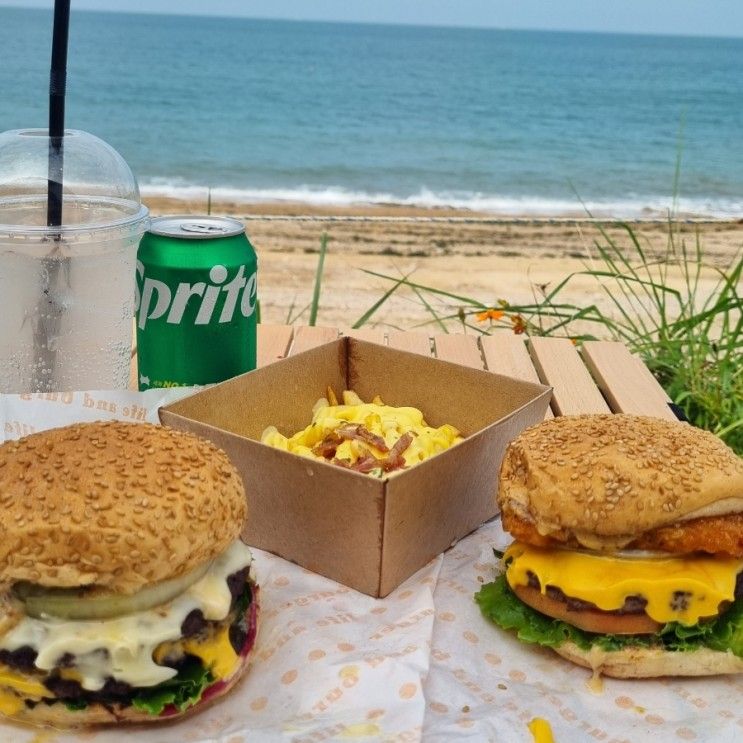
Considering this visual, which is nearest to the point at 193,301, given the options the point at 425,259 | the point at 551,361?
the point at 551,361

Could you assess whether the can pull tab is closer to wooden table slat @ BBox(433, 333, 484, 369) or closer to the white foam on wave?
wooden table slat @ BBox(433, 333, 484, 369)

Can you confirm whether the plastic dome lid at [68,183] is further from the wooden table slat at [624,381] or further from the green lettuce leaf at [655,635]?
the wooden table slat at [624,381]

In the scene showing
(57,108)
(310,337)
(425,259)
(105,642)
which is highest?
(57,108)

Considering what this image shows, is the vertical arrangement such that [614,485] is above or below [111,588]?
above

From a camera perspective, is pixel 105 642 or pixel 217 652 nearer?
pixel 105 642

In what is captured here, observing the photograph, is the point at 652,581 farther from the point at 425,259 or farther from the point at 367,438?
the point at 425,259

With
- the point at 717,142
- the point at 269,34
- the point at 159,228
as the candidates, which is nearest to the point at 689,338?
the point at 159,228

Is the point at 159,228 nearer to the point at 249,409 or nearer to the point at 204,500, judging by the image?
the point at 249,409

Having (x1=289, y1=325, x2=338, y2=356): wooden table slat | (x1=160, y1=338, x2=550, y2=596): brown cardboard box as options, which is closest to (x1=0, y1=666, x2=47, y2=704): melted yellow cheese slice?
(x1=160, y1=338, x2=550, y2=596): brown cardboard box
